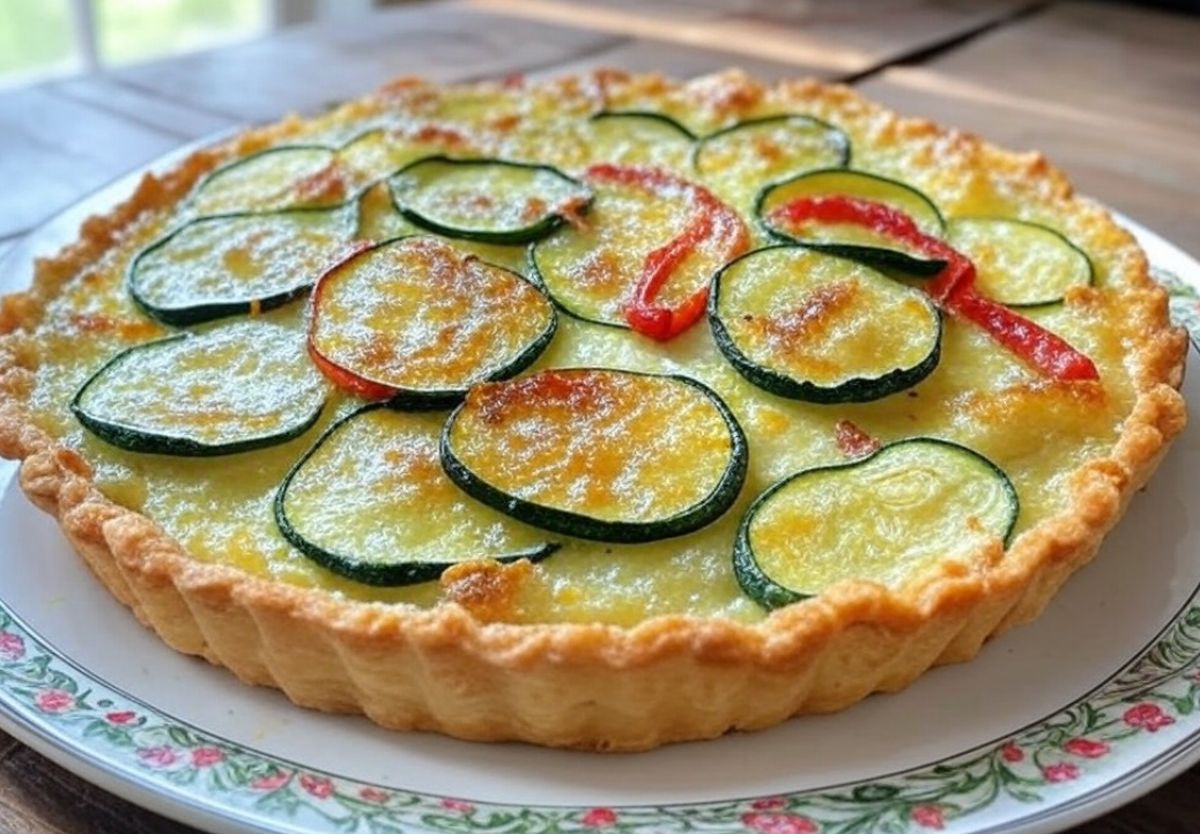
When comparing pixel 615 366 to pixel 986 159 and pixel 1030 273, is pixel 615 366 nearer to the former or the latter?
pixel 1030 273

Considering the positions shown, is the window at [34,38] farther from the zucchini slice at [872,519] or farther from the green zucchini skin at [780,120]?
the zucchini slice at [872,519]

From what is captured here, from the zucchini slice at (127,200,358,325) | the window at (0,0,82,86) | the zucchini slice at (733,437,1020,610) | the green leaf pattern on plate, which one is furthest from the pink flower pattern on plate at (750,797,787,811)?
the window at (0,0,82,86)

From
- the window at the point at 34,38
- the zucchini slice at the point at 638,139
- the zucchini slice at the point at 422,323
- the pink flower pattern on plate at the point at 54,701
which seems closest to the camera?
the pink flower pattern on plate at the point at 54,701

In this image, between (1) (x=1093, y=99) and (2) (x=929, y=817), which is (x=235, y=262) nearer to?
(2) (x=929, y=817)

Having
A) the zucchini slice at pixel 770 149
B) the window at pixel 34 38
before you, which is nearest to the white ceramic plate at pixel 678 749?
the zucchini slice at pixel 770 149

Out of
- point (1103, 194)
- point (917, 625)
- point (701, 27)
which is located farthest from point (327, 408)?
point (701, 27)

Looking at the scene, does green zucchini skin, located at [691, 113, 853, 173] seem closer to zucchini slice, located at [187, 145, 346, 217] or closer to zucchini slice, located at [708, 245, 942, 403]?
zucchini slice, located at [708, 245, 942, 403]

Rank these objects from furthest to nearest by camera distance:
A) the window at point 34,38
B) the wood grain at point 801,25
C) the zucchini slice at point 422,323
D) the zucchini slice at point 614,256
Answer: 1. the window at point 34,38
2. the wood grain at point 801,25
3. the zucchini slice at point 614,256
4. the zucchini slice at point 422,323
